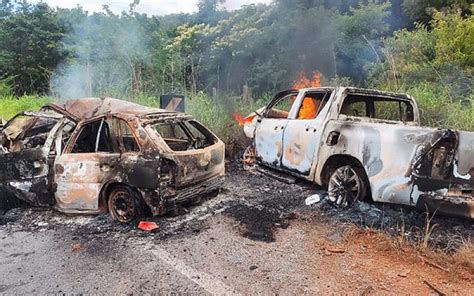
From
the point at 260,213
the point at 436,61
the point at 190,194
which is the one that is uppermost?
the point at 436,61

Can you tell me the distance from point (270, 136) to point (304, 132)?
3.01 ft

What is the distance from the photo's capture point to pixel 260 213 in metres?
5.20

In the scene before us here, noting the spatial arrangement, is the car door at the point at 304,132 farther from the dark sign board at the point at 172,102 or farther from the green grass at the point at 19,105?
the green grass at the point at 19,105

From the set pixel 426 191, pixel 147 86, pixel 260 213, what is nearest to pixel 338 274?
pixel 426 191

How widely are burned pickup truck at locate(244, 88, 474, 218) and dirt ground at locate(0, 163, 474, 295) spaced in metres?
0.41

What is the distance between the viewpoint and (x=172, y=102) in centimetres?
846

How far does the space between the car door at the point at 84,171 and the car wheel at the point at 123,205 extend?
0.21 meters

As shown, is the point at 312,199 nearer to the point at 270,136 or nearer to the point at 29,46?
the point at 270,136

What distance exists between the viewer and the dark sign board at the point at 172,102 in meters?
8.42

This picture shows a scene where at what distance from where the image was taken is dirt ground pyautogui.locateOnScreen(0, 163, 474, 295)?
3.39 meters

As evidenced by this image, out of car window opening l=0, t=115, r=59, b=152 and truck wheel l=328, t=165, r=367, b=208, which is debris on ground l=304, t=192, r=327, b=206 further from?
car window opening l=0, t=115, r=59, b=152

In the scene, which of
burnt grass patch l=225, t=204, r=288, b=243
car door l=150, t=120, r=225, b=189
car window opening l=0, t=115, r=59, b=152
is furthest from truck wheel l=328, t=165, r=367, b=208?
car window opening l=0, t=115, r=59, b=152

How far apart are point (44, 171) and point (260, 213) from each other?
9.49 feet

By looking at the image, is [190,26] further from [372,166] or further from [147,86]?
[372,166]
